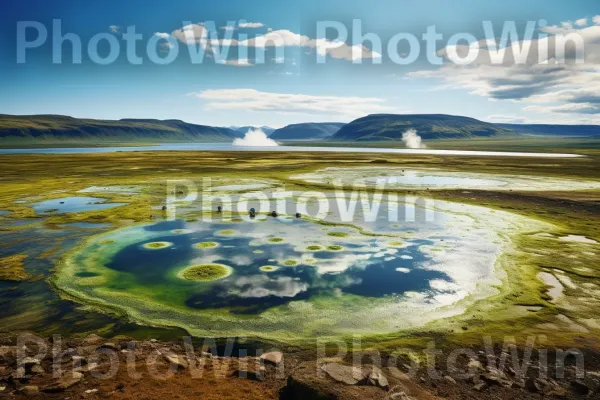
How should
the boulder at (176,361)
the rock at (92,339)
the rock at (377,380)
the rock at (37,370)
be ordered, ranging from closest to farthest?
the rock at (377,380) → the rock at (37,370) → the boulder at (176,361) → the rock at (92,339)

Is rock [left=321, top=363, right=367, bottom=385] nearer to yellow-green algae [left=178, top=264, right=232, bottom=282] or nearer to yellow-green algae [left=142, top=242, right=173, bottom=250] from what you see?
yellow-green algae [left=178, top=264, right=232, bottom=282]

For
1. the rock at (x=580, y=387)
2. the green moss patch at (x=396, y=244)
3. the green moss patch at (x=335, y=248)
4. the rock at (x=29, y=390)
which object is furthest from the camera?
the green moss patch at (x=396, y=244)

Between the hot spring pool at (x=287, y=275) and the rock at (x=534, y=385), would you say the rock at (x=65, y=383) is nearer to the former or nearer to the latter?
the hot spring pool at (x=287, y=275)

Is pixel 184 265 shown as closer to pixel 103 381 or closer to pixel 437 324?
pixel 103 381

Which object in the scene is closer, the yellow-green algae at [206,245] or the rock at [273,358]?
the rock at [273,358]

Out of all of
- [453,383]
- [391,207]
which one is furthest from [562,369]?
[391,207]

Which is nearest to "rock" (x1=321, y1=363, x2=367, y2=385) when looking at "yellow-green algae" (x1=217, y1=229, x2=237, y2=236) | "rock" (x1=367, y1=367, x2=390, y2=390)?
"rock" (x1=367, y1=367, x2=390, y2=390)

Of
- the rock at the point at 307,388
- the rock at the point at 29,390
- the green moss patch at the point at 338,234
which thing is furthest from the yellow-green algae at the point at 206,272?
the rock at the point at 307,388
